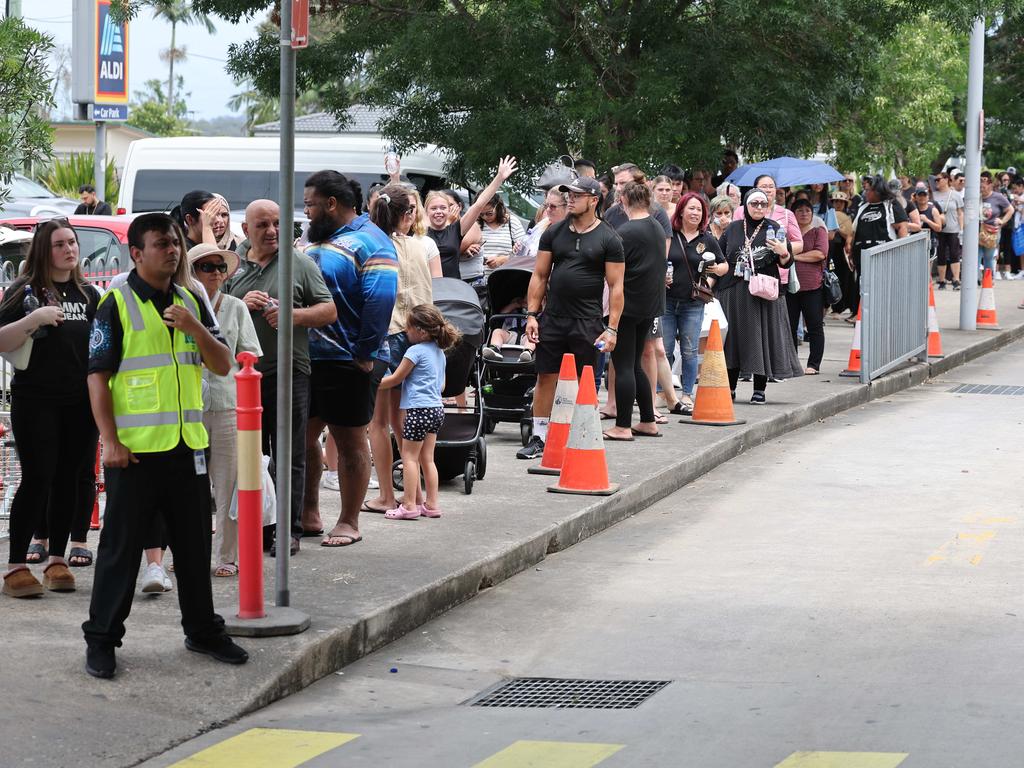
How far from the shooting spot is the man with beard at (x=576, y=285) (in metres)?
11.1

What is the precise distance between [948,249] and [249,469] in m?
22.9

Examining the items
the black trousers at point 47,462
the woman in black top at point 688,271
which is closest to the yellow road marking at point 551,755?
the black trousers at point 47,462

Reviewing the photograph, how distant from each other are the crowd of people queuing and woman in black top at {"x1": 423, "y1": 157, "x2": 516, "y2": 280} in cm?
2

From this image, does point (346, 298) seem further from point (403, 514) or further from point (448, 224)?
point (448, 224)

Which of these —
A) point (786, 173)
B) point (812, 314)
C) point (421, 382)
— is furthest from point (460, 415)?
point (786, 173)

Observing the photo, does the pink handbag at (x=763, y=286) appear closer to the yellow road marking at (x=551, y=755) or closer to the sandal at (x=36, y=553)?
the sandal at (x=36, y=553)

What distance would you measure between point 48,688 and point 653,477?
558 cm

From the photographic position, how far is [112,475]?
635 centimetres

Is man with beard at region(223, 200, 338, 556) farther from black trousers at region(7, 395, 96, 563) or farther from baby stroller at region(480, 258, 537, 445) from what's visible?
baby stroller at region(480, 258, 537, 445)

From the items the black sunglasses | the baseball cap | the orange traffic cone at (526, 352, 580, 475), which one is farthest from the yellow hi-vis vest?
the baseball cap

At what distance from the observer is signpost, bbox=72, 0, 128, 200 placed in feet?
70.5

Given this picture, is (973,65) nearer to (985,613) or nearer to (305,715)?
(985,613)

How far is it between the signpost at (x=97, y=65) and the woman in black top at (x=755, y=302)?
33.8 ft

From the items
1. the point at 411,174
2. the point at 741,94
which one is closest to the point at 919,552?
the point at 741,94
